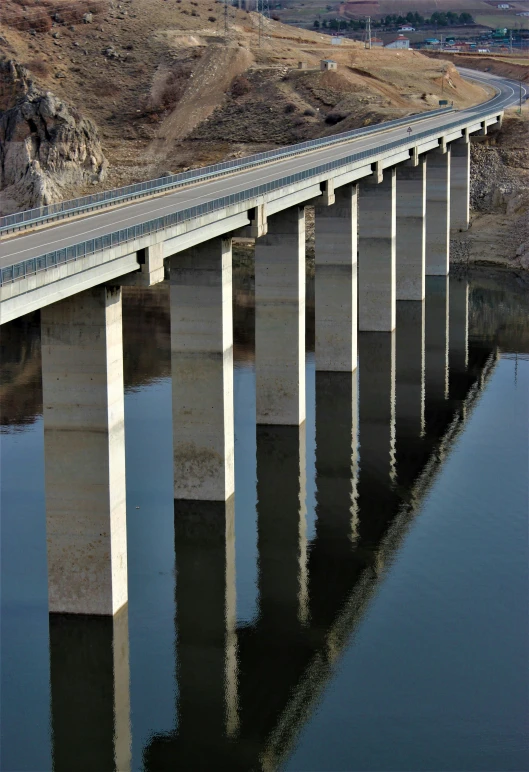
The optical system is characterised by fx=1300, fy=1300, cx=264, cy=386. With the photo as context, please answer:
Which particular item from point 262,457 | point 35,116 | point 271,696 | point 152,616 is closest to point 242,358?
point 262,457

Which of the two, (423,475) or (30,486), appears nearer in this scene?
(30,486)

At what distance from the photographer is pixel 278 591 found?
4019 centimetres

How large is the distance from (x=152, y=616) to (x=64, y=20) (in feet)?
378

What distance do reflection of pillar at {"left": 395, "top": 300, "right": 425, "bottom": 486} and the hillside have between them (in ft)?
130

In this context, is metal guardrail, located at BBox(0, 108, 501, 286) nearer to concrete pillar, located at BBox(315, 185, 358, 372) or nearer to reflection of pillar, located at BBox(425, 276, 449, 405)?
concrete pillar, located at BBox(315, 185, 358, 372)

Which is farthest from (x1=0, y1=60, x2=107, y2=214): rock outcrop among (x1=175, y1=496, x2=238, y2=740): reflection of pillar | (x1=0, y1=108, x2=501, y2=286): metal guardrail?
(x1=175, y1=496, x2=238, y2=740): reflection of pillar

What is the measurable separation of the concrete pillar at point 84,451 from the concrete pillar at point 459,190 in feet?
231

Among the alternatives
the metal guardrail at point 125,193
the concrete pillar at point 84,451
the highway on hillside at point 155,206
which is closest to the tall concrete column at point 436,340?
the highway on hillside at point 155,206

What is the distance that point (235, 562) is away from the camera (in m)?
42.8

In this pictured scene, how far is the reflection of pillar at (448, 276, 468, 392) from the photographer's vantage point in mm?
70338

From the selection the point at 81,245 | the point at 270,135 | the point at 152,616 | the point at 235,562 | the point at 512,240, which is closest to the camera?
the point at 81,245

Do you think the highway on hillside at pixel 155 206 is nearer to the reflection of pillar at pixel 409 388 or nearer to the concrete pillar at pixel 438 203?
the concrete pillar at pixel 438 203

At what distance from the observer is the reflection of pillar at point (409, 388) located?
53.8 meters

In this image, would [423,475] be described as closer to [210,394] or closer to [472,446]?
[472,446]
